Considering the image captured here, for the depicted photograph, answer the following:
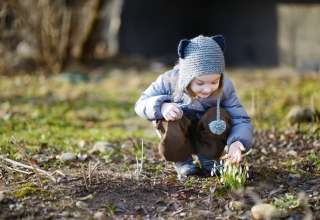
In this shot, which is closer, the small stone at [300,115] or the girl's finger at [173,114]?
the girl's finger at [173,114]

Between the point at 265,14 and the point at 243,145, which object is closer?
the point at 243,145

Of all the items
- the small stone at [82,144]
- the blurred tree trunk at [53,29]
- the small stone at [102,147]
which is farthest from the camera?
the blurred tree trunk at [53,29]

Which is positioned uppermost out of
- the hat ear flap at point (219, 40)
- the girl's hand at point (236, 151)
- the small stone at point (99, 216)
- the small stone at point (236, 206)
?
the hat ear flap at point (219, 40)

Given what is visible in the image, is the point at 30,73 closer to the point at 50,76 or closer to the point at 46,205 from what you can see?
the point at 50,76

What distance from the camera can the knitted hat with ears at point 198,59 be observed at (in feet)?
11.9

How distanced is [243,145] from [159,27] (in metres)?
7.49

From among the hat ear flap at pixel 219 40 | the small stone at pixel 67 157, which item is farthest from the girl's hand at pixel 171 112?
the small stone at pixel 67 157

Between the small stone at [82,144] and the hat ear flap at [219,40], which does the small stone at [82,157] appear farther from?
the hat ear flap at [219,40]

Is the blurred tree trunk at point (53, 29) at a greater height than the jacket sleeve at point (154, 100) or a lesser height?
greater

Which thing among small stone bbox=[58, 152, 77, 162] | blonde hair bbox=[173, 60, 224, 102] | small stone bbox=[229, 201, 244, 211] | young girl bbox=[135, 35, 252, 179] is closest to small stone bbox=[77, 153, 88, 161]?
small stone bbox=[58, 152, 77, 162]

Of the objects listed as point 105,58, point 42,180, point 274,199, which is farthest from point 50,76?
point 274,199

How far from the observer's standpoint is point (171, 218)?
3316 millimetres

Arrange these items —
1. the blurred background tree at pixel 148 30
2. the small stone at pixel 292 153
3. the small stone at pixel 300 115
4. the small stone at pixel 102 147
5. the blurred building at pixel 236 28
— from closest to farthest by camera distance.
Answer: the small stone at pixel 292 153 < the small stone at pixel 102 147 < the small stone at pixel 300 115 < the blurred background tree at pixel 148 30 < the blurred building at pixel 236 28

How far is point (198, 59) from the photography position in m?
3.62
